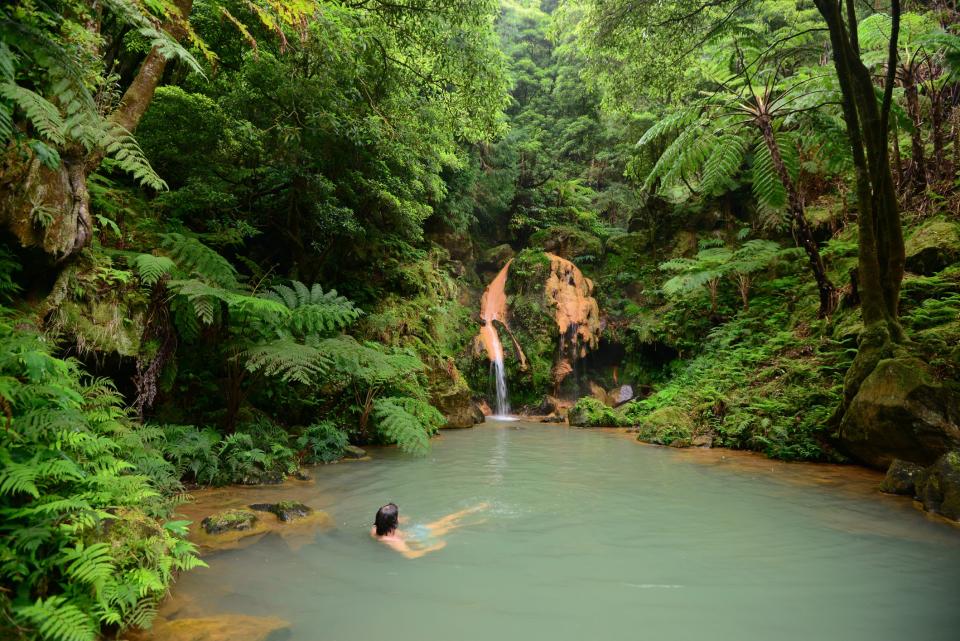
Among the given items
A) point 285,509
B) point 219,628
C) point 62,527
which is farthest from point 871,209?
point 62,527

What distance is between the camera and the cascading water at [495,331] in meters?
12.9

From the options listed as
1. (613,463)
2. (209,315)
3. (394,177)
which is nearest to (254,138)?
(394,177)

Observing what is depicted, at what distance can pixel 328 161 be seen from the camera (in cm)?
779

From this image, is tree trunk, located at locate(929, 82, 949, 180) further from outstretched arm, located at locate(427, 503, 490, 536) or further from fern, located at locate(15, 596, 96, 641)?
fern, located at locate(15, 596, 96, 641)

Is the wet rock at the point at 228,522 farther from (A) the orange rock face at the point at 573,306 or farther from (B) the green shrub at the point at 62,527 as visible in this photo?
(A) the orange rock face at the point at 573,306

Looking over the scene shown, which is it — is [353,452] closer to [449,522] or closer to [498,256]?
[449,522]

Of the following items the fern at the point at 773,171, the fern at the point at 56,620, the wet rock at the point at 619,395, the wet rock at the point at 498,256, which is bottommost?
the fern at the point at 56,620

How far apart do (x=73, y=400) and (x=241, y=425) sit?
3.37 m

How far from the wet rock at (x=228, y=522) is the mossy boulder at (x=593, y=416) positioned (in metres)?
8.19

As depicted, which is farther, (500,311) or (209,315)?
(500,311)

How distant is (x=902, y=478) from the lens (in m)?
4.64

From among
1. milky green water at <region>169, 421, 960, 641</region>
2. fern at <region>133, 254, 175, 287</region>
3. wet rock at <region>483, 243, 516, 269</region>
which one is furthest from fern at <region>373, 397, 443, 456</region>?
wet rock at <region>483, 243, 516, 269</region>

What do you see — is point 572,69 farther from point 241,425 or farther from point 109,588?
point 109,588

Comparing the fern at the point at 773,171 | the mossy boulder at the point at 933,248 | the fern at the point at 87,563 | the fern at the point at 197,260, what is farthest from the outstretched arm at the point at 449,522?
the mossy boulder at the point at 933,248
